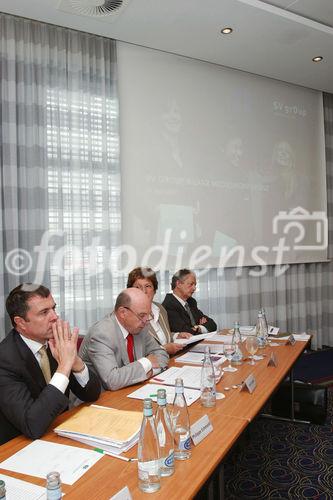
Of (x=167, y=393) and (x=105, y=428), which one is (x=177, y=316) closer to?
(x=167, y=393)

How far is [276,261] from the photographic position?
16.9 feet

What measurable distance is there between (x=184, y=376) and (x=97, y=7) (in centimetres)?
281

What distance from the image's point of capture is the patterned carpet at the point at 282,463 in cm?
236

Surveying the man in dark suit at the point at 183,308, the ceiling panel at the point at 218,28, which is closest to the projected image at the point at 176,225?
the man in dark suit at the point at 183,308

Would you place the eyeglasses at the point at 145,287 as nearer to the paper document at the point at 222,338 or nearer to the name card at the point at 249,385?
the paper document at the point at 222,338

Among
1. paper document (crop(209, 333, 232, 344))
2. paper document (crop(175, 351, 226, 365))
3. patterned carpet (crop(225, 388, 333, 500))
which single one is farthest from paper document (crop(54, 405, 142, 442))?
paper document (crop(209, 333, 232, 344))

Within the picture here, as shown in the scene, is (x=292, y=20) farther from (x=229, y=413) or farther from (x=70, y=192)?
(x=229, y=413)

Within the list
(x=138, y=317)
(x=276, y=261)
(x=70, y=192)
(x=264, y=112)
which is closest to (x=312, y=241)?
(x=276, y=261)

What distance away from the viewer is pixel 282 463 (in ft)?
8.81

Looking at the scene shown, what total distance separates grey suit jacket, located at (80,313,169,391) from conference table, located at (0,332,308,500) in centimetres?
5

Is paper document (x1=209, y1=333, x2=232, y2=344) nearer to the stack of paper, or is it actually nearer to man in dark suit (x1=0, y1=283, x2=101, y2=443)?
man in dark suit (x1=0, y1=283, x2=101, y2=443)

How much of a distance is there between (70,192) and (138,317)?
1811 millimetres

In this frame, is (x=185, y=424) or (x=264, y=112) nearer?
(x=185, y=424)

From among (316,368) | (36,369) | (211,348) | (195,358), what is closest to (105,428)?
(36,369)
